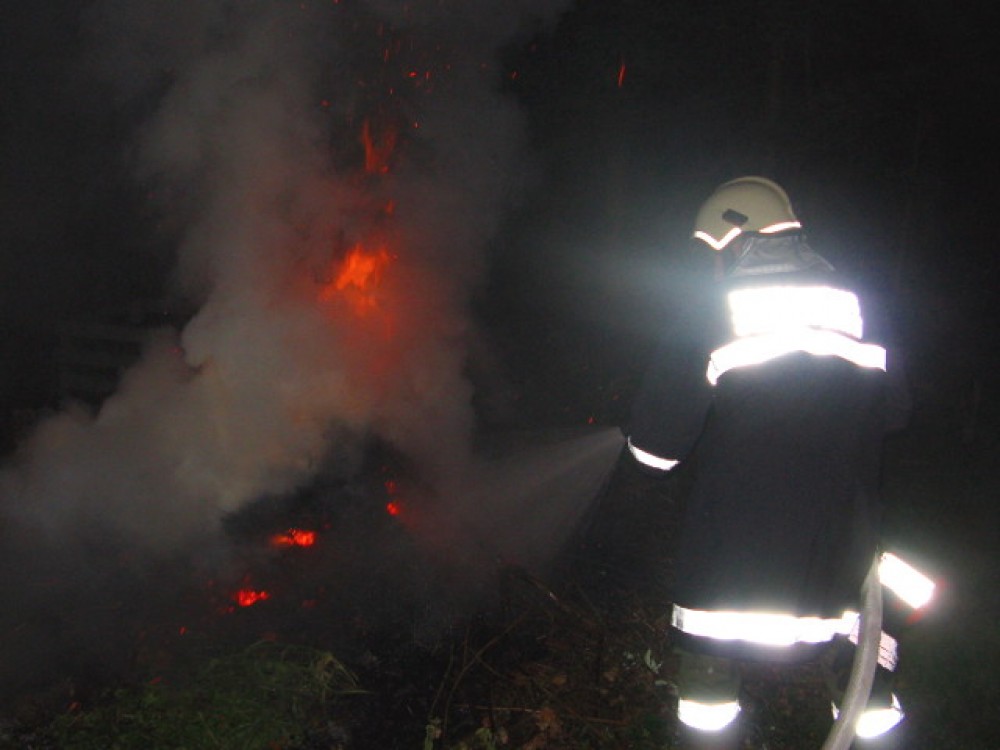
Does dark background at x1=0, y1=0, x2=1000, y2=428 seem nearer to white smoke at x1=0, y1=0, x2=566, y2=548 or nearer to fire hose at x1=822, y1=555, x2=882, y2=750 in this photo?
white smoke at x1=0, y1=0, x2=566, y2=548

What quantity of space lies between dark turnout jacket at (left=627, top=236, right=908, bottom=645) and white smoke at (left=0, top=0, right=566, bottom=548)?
2974 mm

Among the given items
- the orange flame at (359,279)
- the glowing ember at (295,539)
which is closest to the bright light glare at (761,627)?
the glowing ember at (295,539)

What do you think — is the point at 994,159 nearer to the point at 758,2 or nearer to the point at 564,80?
the point at 758,2

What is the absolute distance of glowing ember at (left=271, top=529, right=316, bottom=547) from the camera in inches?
180

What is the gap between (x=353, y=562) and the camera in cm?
448

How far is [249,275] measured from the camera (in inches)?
185

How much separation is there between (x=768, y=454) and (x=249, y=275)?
357 cm

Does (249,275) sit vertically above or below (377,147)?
below

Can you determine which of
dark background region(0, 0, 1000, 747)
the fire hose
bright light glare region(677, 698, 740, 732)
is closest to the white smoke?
dark background region(0, 0, 1000, 747)

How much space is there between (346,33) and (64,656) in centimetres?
466

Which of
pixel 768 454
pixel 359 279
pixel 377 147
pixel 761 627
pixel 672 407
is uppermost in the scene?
pixel 377 147

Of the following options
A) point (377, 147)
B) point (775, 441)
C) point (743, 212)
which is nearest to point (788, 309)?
point (775, 441)

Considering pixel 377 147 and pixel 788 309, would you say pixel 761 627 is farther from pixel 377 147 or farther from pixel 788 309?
pixel 377 147

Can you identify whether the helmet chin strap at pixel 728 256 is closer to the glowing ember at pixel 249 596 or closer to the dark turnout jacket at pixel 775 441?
the dark turnout jacket at pixel 775 441
